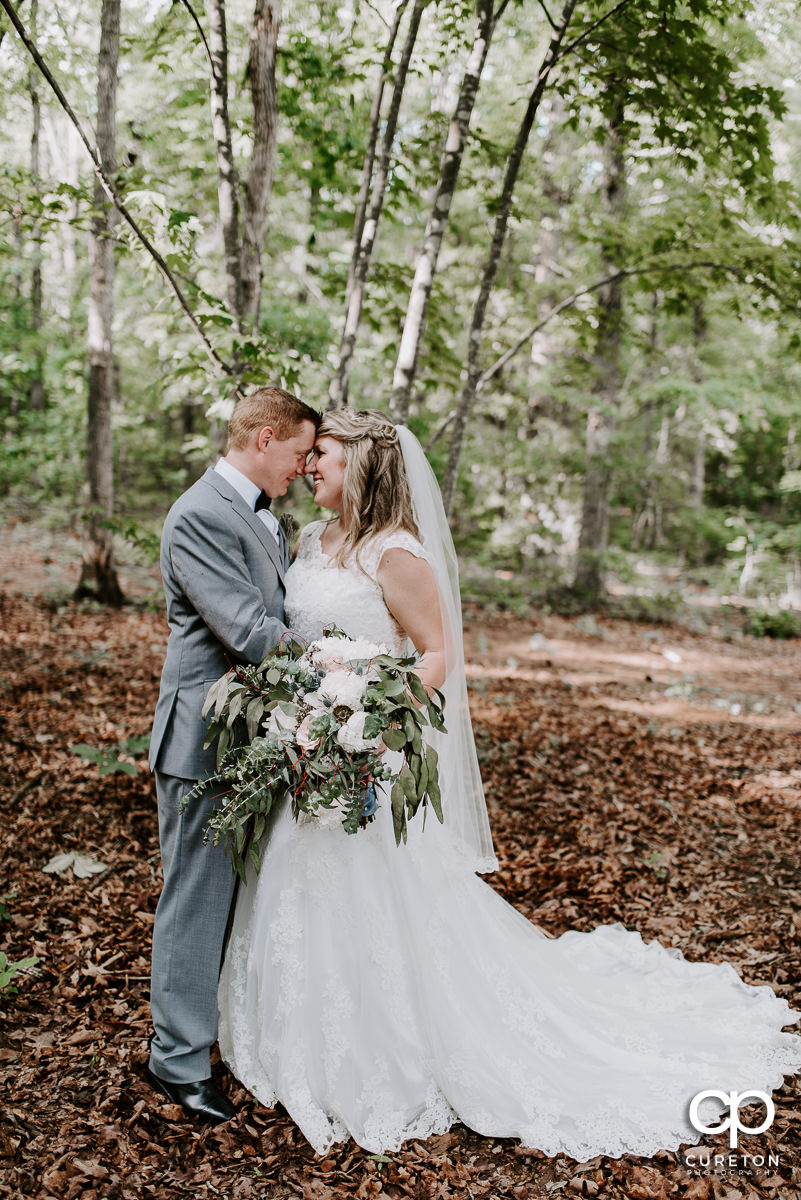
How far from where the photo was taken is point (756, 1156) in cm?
272

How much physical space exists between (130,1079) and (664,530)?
23.0 m

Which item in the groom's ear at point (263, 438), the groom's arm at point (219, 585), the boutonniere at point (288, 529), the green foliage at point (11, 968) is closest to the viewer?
the groom's arm at point (219, 585)

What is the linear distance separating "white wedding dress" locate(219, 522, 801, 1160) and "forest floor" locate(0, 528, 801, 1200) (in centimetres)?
11

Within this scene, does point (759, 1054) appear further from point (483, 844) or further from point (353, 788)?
point (353, 788)

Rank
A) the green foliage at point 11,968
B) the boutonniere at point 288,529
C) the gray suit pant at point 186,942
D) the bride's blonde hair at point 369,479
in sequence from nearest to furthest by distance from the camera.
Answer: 1. the gray suit pant at point 186,942
2. the bride's blonde hair at point 369,479
3. the green foliage at point 11,968
4. the boutonniere at point 288,529

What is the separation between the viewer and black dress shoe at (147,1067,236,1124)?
277 centimetres

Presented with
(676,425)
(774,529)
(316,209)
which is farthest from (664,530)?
(316,209)

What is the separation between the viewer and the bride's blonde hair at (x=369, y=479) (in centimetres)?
309

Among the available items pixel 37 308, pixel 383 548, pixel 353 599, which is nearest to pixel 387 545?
pixel 383 548

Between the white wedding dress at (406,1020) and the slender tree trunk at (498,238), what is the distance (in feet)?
10.1

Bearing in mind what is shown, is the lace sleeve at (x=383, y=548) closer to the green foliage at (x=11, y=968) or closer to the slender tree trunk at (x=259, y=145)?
the green foliage at (x=11, y=968)

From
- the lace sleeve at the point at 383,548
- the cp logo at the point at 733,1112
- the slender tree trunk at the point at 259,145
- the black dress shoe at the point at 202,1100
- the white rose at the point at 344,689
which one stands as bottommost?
the black dress shoe at the point at 202,1100

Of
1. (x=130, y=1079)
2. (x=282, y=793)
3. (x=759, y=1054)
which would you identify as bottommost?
(x=130, y=1079)

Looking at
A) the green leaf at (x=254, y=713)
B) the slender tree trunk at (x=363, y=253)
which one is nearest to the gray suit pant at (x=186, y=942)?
the green leaf at (x=254, y=713)
